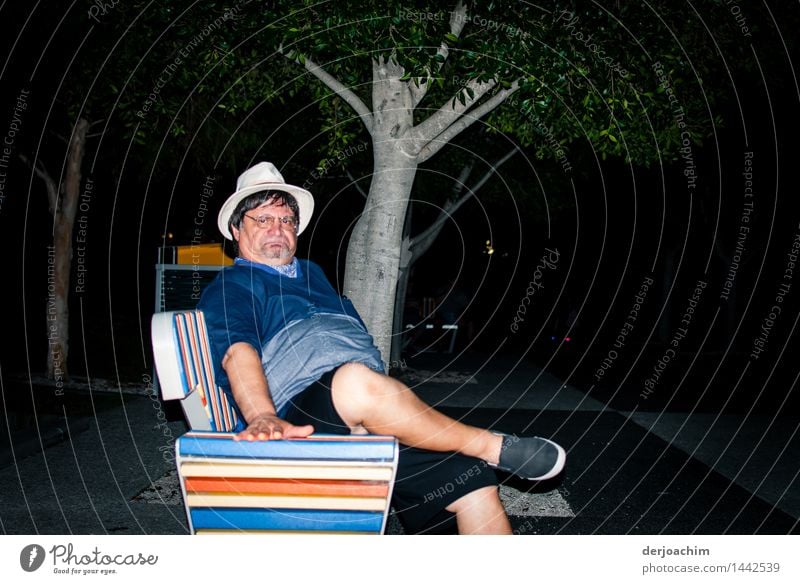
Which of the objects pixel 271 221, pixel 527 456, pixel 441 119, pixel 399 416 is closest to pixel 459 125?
pixel 441 119

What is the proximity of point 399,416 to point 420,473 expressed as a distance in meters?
0.51

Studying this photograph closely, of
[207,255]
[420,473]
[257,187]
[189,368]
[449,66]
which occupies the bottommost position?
[420,473]

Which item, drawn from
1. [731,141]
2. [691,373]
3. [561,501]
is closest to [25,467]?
[561,501]

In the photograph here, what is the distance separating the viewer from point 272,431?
284cm

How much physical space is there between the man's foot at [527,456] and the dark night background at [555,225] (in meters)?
2.34

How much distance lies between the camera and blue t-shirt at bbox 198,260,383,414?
3412 mm

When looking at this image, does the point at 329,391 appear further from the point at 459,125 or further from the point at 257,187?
the point at 459,125

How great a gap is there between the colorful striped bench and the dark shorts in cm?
41

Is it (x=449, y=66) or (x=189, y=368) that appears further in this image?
(x=449, y=66)

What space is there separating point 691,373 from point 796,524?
1114cm

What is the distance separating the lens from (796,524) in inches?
216

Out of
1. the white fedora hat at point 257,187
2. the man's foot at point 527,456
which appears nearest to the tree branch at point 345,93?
the white fedora hat at point 257,187

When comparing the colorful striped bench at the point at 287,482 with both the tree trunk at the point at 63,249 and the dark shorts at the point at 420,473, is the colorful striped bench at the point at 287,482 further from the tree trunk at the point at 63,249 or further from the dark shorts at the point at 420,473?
the tree trunk at the point at 63,249
